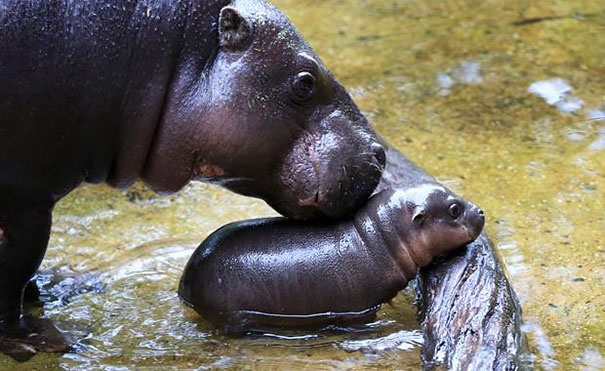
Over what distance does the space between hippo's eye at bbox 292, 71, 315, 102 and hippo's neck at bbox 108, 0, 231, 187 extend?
13.0 inches

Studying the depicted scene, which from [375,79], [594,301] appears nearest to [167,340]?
[594,301]

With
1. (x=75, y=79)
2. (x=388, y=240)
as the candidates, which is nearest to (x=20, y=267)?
(x=75, y=79)

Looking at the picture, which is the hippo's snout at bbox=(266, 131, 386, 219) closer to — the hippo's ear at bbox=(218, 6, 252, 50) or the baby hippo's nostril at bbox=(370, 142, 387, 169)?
the baby hippo's nostril at bbox=(370, 142, 387, 169)

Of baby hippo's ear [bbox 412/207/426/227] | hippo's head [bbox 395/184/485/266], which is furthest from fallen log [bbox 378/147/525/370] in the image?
baby hippo's ear [bbox 412/207/426/227]

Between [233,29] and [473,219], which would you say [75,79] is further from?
[473,219]

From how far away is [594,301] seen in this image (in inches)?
169

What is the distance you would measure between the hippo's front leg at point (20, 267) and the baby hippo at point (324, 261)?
59 cm

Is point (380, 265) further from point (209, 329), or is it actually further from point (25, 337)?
point (25, 337)

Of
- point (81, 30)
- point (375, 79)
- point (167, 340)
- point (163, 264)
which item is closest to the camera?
point (81, 30)

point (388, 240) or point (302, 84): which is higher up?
point (302, 84)

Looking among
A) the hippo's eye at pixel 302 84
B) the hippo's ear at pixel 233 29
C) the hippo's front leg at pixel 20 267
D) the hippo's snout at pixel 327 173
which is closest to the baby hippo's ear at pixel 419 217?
the hippo's snout at pixel 327 173

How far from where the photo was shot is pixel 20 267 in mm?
4141

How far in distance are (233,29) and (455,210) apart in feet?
3.71

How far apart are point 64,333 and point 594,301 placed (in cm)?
206
